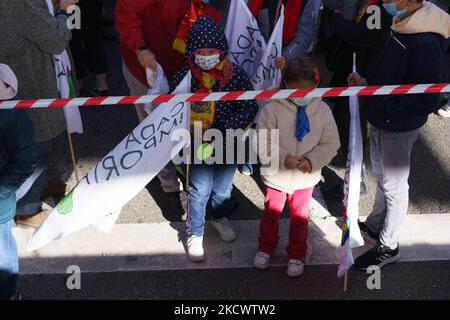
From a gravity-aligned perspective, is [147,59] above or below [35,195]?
above

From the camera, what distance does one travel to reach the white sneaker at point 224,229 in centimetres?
435

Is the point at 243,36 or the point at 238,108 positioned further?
the point at 243,36

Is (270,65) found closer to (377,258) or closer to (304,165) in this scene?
(304,165)

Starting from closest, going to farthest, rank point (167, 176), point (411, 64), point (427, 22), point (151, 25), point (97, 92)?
1. point (427, 22)
2. point (411, 64)
3. point (151, 25)
4. point (167, 176)
5. point (97, 92)

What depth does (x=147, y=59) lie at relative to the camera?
3988mm

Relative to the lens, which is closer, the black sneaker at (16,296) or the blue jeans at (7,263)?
the blue jeans at (7,263)

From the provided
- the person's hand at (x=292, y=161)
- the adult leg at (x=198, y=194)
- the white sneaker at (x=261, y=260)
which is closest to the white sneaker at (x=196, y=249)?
the adult leg at (x=198, y=194)

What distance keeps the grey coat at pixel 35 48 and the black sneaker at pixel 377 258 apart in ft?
7.81

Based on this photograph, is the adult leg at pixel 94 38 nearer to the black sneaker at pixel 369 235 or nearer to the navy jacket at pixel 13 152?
the navy jacket at pixel 13 152

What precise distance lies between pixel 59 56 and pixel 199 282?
6.24 ft

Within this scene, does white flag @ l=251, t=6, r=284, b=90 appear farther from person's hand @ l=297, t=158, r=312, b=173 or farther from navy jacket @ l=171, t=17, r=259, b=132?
person's hand @ l=297, t=158, r=312, b=173

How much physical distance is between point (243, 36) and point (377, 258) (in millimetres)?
1955

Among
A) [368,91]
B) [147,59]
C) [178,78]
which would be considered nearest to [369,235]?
[368,91]

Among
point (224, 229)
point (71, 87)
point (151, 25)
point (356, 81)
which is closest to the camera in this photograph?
point (356, 81)
